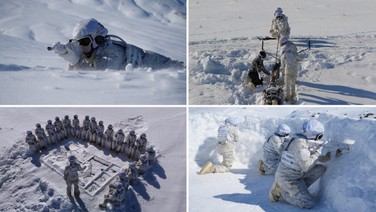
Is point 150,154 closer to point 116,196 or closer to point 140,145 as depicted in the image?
point 140,145

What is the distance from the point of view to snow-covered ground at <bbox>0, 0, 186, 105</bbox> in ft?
18.8

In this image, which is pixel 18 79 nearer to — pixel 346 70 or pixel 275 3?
pixel 346 70

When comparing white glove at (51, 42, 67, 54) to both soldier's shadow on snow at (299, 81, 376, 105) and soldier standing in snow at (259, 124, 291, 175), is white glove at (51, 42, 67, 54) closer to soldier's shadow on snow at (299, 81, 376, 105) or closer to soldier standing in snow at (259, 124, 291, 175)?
soldier standing in snow at (259, 124, 291, 175)

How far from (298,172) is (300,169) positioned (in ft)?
0.14

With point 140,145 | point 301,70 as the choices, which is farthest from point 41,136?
point 301,70

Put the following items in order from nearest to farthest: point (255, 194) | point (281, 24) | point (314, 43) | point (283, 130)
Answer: point (255, 194) → point (283, 130) → point (281, 24) → point (314, 43)

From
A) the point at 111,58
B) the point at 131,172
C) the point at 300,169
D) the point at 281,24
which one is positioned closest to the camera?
the point at 300,169

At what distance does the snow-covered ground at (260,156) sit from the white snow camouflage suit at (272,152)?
0.17 metres

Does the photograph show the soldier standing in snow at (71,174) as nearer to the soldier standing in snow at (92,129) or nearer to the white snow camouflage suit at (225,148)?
the soldier standing in snow at (92,129)

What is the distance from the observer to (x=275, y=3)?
1225 centimetres

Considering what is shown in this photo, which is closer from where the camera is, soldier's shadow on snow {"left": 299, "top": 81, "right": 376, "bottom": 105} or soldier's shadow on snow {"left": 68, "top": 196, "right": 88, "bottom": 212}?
soldier's shadow on snow {"left": 68, "top": 196, "right": 88, "bottom": 212}

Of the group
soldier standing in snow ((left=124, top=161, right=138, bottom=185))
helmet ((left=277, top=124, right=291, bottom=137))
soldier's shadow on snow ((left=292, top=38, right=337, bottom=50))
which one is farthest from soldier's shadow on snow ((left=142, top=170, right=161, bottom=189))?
soldier's shadow on snow ((left=292, top=38, right=337, bottom=50))

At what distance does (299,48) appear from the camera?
27.4ft

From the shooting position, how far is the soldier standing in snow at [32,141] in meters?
5.93
